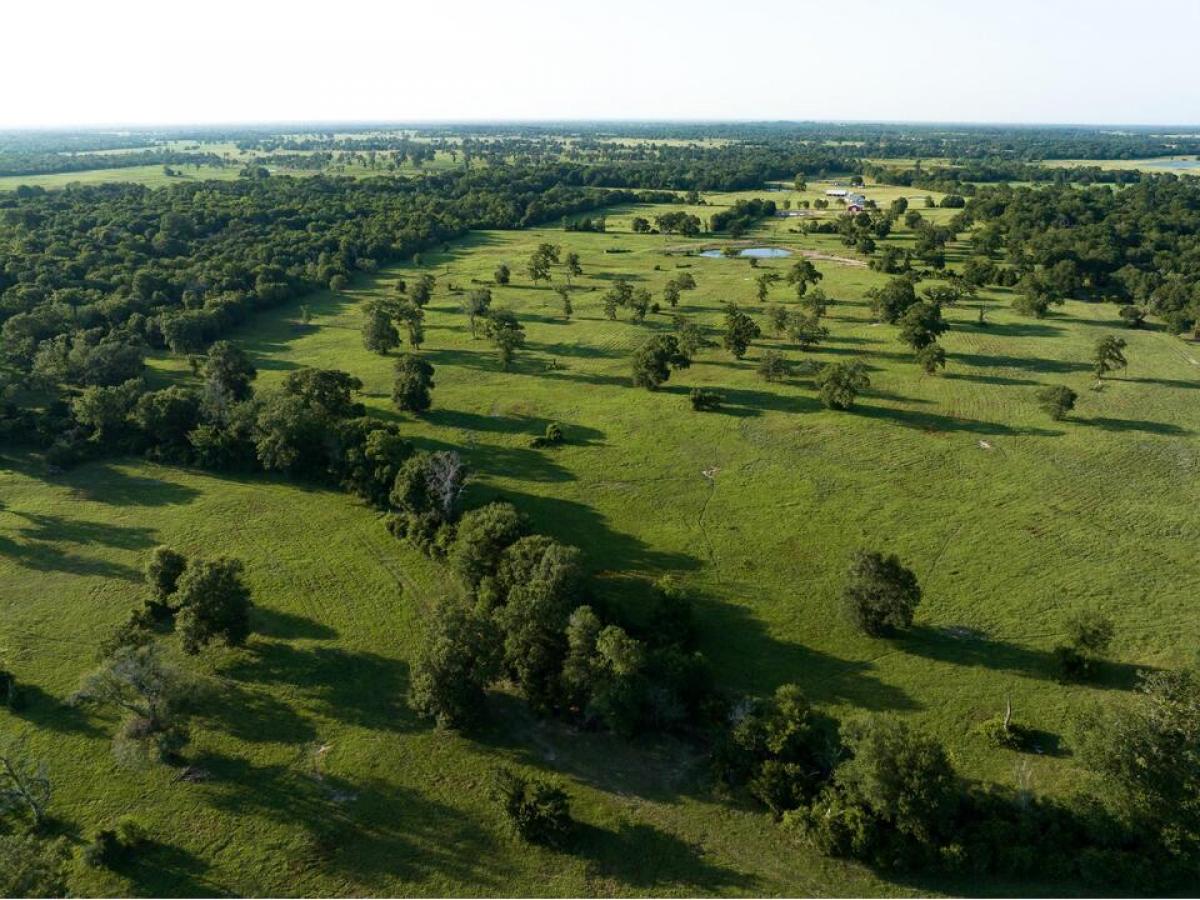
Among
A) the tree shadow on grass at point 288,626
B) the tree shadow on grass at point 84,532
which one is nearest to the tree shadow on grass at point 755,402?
the tree shadow on grass at point 288,626

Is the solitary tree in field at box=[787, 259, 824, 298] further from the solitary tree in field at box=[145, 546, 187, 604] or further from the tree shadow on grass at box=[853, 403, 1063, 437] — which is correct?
the solitary tree in field at box=[145, 546, 187, 604]

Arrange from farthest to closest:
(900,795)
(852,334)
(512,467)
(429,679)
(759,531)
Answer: (852,334) < (512,467) < (759,531) < (429,679) < (900,795)

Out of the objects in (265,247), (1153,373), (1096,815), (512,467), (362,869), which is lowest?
(362,869)

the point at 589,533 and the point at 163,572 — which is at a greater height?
the point at 163,572

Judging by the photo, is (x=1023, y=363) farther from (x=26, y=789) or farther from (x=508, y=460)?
(x=26, y=789)

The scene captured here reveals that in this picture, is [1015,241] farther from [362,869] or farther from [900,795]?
[362,869]

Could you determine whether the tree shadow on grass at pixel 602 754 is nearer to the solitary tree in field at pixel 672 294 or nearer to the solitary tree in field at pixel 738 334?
the solitary tree in field at pixel 738 334

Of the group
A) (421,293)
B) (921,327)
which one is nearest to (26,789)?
(421,293)

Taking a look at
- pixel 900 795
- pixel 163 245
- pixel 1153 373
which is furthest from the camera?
pixel 163 245

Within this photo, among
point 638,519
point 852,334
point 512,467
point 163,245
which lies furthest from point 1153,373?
point 163,245
